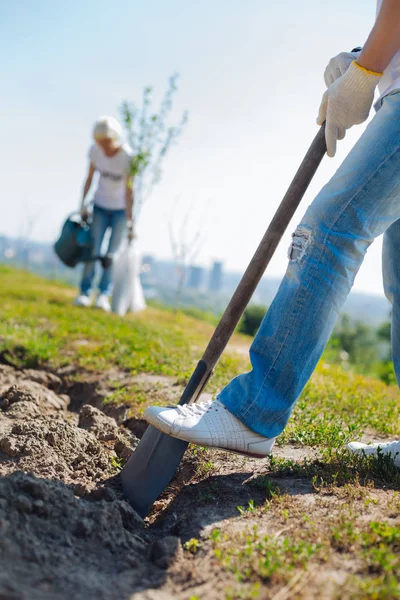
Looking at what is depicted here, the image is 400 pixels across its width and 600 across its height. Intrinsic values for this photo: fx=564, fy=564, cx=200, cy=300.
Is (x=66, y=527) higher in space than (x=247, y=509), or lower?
lower

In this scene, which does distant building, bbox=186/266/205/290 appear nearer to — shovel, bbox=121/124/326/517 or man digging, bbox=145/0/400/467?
shovel, bbox=121/124/326/517

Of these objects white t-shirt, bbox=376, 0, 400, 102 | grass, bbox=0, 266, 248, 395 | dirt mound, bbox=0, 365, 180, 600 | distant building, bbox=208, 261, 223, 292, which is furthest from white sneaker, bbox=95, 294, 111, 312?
distant building, bbox=208, 261, 223, 292

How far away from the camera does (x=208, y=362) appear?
2207mm

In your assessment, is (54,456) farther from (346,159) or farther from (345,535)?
(346,159)

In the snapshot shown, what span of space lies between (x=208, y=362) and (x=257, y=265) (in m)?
0.42

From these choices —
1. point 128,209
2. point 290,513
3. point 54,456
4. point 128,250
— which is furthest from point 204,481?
point 128,250

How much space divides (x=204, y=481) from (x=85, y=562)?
29.0 inches

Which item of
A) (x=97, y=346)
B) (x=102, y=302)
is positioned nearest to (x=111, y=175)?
(x=102, y=302)

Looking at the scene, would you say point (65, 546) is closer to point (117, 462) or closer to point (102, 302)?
point (117, 462)

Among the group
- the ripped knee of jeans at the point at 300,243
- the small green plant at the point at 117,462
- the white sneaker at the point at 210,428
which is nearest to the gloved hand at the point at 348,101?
the ripped knee of jeans at the point at 300,243

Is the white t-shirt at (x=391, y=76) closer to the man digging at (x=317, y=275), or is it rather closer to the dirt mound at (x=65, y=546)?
the man digging at (x=317, y=275)

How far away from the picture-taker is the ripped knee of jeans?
6.52 ft

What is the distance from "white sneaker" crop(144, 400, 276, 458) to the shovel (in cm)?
11

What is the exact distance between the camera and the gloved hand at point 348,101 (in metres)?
2.06
